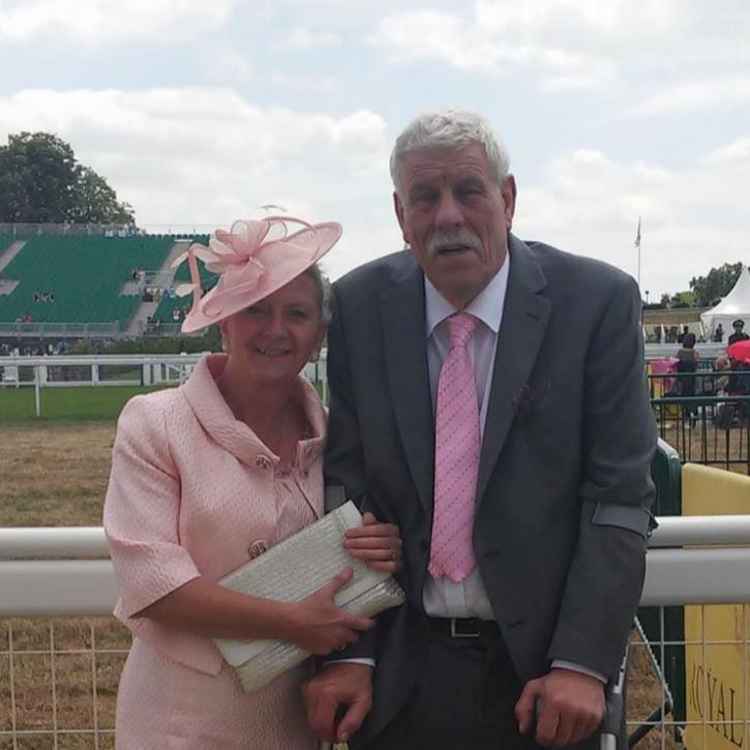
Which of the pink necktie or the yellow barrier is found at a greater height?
the pink necktie

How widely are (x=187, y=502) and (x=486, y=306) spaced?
67 centimetres

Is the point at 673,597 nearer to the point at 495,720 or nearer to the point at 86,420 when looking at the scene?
the point at 495,720

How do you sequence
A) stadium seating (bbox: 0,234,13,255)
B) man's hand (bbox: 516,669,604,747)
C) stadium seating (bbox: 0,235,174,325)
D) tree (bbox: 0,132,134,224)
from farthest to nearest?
tree (bbox: 0,132,134,224), stadium seating (bbox: 0,234,13,255), stadium seating (bbox: 0,235,174,325), man's hand (bbox: 516,669,604,747)

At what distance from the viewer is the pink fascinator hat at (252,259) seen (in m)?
2.13

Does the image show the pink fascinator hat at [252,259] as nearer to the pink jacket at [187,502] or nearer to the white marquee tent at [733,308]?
the pink jacket at [187,502]

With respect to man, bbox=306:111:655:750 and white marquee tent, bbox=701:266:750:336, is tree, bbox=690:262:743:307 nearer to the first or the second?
white marquee tent, bbox=701:266:750:336

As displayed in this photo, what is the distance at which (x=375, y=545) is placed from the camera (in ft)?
6.94

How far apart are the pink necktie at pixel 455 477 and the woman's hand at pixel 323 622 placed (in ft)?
0.57

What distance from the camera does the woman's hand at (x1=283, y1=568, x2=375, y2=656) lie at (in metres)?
2.10

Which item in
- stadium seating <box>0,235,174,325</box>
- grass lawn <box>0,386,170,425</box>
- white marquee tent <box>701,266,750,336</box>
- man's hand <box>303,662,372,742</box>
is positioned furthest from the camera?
stadium seating <box>0,235,174,325</box>

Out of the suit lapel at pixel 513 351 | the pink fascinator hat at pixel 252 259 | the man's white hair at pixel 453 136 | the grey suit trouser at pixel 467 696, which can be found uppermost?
the man's white hair at pixel 453 136

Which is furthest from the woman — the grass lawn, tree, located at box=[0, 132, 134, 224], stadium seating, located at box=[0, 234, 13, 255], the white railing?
tree, located at box=[0, 132, 134, 224]

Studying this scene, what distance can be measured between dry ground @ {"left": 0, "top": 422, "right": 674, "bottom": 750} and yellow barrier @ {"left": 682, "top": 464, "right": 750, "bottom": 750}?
31cm

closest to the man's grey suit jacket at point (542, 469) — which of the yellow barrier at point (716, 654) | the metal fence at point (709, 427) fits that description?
the yellow barrier at point (716, 654)
